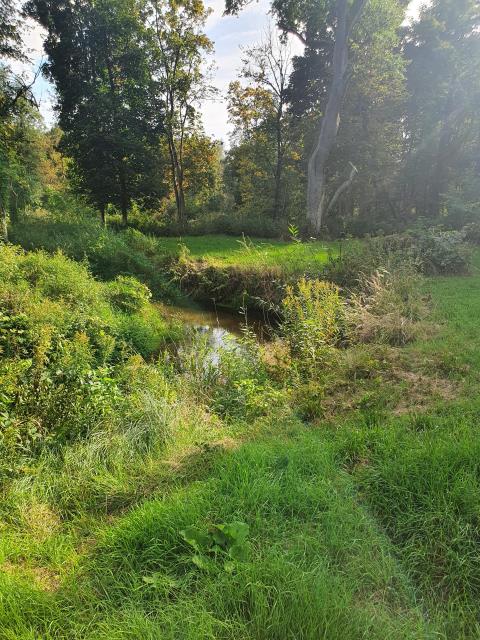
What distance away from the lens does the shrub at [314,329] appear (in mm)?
5324

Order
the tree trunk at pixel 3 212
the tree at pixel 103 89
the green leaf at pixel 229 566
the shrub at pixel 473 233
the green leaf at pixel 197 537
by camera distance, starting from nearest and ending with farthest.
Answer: the green leaf at pixel 229 566 < the green leaf at pixel 197 537 < the tree trunk at pixel 3 212 < the shrub at pixel 473 233 < the tree at pixel 103 89

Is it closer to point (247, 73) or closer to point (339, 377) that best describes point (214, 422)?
point (339, 377)

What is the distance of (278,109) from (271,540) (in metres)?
23.3

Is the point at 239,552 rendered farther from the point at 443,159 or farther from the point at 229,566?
the point at 443,159

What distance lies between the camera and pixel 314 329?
5.62m

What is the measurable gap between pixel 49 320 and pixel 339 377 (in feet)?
12.4

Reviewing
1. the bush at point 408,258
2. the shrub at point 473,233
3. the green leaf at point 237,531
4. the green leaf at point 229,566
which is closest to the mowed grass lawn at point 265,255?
the bush at point 408,258

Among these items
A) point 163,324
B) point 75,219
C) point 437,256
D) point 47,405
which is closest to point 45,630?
point 47,405

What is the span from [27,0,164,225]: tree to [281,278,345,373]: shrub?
15717 mm

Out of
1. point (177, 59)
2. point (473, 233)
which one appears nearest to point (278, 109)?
point (177, 59)

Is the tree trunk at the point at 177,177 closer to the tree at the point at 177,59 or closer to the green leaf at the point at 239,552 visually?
the tree at the point at 177,59

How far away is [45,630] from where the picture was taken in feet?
6.23

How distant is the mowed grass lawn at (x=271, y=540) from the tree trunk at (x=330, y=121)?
13180 millimetres

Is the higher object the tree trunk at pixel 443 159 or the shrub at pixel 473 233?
the tree trunk at pixel 443 159
